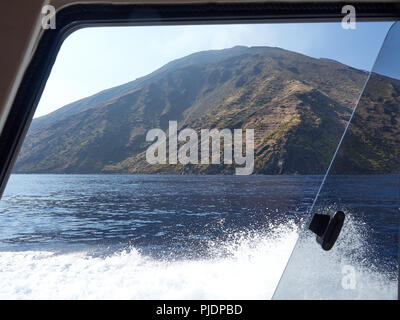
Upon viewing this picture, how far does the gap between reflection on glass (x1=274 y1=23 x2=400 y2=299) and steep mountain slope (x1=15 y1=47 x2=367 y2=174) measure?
27.0 meters

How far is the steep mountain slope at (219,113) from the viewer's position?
28.2m

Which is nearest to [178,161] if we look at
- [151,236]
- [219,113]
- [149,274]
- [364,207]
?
[219,113]

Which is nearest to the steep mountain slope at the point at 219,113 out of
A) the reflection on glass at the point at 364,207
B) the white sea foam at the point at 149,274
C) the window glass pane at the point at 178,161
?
the window glass pane at the point at 178,161

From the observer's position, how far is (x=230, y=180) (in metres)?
29.3

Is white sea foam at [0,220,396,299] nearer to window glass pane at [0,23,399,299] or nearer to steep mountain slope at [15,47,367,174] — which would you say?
window glass pane at [0,23,399,299]

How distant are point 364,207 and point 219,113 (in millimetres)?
31521

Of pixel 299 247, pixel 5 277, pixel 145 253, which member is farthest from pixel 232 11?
pixel 145 253

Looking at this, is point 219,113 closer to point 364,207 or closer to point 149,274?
point 149,274

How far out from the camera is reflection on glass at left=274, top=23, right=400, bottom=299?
685 millimetres

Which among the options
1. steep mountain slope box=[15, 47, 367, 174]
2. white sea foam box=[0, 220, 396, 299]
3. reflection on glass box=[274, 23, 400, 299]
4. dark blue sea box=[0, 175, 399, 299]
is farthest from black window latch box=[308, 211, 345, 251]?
steep mountain slope box=[15, 47, 367, 174]

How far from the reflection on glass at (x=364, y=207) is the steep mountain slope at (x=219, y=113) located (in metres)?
27.0

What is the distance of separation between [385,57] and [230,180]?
28.6 m

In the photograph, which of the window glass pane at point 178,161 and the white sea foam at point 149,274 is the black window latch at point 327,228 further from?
the window glass pane at point 178,161
